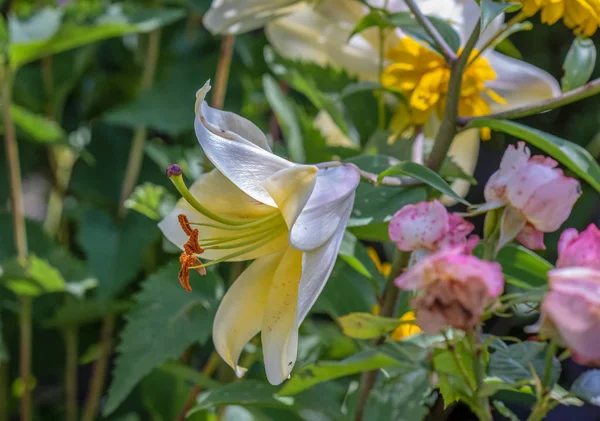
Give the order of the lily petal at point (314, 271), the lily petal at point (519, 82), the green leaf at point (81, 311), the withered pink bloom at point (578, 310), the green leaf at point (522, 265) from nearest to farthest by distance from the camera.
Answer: the withered pink bloom at point (578, 310), the lily petal at point (314, 271), the green leaf at point (522, 265), the lily petal at point (519, 82), the green leaf at point (81, 311)

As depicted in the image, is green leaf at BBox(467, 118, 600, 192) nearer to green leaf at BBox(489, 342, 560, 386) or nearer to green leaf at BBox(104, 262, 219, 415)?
green leaf at BBox(489, 342, 560, 386)

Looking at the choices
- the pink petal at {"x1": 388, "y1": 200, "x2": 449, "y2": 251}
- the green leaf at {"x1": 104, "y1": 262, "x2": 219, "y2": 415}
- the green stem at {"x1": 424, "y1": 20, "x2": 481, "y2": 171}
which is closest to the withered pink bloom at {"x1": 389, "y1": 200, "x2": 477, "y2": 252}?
the pink petal at {"x1": 388, "y1": 200, "x2": 449, "y2": 251}

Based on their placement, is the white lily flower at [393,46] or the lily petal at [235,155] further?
the white lily flower at [393,46]

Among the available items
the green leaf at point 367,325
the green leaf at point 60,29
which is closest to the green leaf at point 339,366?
the green leaf at point 367,325

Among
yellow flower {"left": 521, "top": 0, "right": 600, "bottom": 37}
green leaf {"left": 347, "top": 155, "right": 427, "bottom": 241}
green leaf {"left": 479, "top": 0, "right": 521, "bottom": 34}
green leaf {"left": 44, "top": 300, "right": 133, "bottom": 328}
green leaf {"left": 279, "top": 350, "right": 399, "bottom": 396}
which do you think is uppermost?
green leaf {"left": 479, "top": 0, "right": 521, "bottom": 34}

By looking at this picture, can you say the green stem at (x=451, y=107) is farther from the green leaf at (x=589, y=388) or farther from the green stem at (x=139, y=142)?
the green stem at (x=139, y=142)

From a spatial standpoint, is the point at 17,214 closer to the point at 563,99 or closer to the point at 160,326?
the point at 160,326
